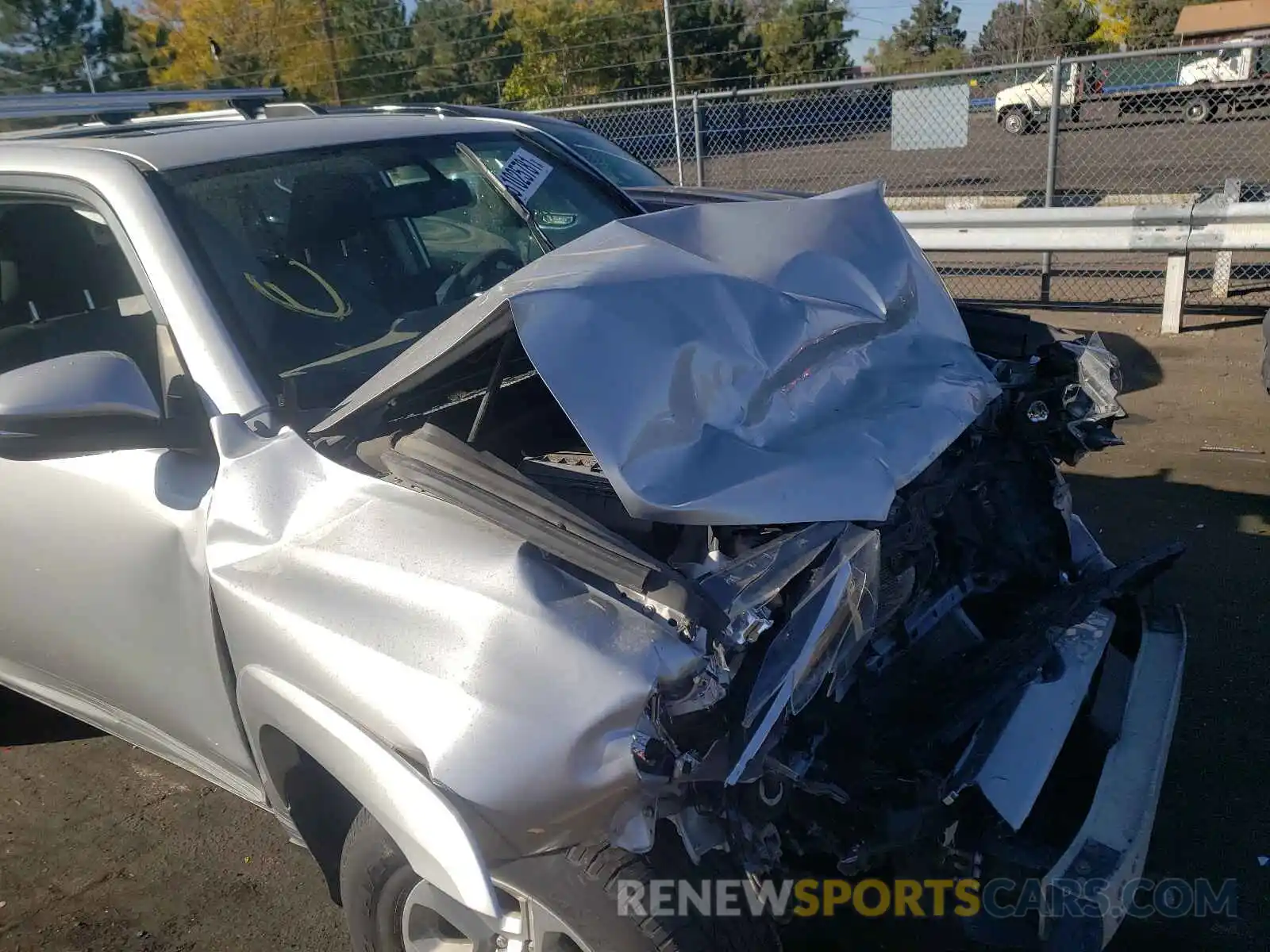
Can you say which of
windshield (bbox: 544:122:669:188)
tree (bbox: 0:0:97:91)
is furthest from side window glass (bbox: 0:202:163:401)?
tree (bbox: 0:0:97:91)

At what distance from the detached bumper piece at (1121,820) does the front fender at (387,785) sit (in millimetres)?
1135

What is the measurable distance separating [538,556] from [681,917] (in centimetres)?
69

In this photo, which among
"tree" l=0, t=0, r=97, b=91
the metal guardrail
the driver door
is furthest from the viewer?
"tree" l=0, t=0, r=97, b=91

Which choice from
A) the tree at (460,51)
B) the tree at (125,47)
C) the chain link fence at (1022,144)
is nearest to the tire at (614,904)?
the chain link fence at (1022,144)

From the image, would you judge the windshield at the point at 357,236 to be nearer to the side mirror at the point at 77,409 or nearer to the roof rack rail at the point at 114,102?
the side mirror at the point at 77,409

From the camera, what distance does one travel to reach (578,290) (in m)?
2.09

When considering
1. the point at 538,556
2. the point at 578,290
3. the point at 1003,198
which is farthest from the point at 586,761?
the point at 1003,198

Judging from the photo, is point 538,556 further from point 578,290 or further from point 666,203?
point 666,203

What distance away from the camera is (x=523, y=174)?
3.55 metres

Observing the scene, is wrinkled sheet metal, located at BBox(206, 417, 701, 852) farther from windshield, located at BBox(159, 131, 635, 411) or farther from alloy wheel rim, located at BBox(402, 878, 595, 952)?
windshield, located at BBox(159, 131, 635, 411)

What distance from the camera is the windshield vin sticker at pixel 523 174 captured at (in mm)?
3480

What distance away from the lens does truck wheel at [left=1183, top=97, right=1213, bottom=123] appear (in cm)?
2064

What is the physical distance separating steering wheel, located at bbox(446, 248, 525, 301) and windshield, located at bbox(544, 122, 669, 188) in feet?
14.6

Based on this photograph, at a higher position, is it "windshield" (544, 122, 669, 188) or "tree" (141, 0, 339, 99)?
"tree" (141, 0, 339, 99)
